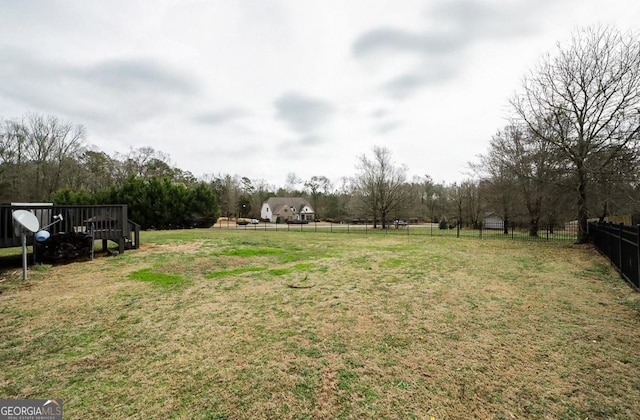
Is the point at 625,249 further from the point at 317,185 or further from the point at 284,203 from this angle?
the point at 317,185

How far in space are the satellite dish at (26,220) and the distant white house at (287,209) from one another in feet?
140

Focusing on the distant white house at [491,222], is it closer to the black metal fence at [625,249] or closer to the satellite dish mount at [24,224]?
the black metal fence at [625,249]

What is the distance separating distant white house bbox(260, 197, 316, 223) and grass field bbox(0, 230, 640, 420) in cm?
4354

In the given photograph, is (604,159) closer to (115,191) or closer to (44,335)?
(44,335)

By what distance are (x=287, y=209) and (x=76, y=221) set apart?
42355 millimetres

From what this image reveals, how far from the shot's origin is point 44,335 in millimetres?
3605

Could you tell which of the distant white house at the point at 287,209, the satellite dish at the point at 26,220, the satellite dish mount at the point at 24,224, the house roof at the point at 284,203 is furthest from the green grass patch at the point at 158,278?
the house roof at the point at 284,203

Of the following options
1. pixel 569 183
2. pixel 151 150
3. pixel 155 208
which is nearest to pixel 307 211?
pixel 151 150

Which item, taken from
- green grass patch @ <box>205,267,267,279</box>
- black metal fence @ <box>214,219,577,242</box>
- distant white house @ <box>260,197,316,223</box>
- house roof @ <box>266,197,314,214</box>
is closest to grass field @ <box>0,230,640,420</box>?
Result: green grass patch @ <box>205,267,267,279</box>

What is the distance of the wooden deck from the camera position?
689 cm

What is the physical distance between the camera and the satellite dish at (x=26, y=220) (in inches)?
242

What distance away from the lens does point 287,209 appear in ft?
167

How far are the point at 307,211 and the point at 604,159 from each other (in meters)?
42.7

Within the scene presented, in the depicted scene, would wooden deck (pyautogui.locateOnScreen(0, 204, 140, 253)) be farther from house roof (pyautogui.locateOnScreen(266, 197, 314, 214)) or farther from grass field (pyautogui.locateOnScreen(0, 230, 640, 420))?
house roof (pyautogui.locateOnScreen(266, 197, 314, 214))
